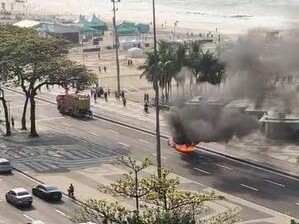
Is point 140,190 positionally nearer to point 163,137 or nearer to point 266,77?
point 266,77

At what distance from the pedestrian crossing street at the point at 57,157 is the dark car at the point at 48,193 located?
7.00 m

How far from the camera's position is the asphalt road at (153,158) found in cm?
4716

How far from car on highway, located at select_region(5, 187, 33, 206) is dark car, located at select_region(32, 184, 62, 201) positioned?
104cm

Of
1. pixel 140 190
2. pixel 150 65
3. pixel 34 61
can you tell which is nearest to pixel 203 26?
pixel 150 65

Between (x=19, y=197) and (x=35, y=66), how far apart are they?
21.3 metres

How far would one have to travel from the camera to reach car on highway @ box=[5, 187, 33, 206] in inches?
1779

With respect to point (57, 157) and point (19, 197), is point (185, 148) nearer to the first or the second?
point (57, 157)

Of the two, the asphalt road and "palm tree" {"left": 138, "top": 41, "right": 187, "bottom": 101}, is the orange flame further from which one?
"palm tree" {"left": 138, "top": 41, "right": 187, "bottom": 101}

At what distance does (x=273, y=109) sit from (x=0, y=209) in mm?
23202

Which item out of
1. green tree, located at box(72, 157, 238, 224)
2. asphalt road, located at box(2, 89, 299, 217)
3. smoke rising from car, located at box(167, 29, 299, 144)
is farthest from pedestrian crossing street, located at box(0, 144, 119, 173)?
green tree, located at box(72, 157, 238, 224)

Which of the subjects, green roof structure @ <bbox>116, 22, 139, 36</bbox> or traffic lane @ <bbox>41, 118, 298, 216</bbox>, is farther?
green roof structure @ <bbox>116, 22, 139, 36</bbox>

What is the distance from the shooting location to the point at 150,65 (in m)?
79.2

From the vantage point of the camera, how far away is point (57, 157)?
58.5 meters

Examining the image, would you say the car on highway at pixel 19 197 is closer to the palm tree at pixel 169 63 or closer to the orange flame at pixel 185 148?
the orange flame at pixel 185 148
